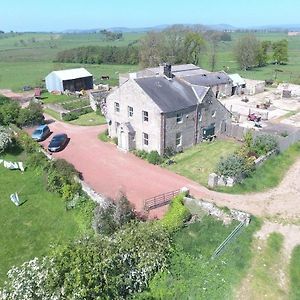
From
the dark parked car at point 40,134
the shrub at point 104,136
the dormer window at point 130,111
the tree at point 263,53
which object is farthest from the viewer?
the tree at point 263,53

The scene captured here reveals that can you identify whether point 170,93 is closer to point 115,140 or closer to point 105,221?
point 115,140

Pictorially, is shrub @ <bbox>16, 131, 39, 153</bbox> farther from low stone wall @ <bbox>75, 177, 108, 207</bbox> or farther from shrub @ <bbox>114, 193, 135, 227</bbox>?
shrub @ <bbox>114, 193, 135, 227</bbox>

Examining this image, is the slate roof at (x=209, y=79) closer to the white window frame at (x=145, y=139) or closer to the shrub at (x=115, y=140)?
the shrub at (x=115, y=140)

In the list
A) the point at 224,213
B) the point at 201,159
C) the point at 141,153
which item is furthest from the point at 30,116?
the point at 224,213

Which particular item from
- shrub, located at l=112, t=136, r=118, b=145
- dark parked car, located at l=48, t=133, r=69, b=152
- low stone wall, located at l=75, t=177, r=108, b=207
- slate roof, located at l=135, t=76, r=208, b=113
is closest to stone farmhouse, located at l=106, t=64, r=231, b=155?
slate roof, located at l=135, t=76, r=208, b=113

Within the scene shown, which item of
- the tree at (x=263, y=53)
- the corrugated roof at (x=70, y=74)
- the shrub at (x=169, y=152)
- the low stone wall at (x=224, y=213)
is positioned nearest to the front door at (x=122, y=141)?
the shrub at (x=169, y=152)

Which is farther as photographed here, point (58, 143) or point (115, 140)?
point (115, 140)
